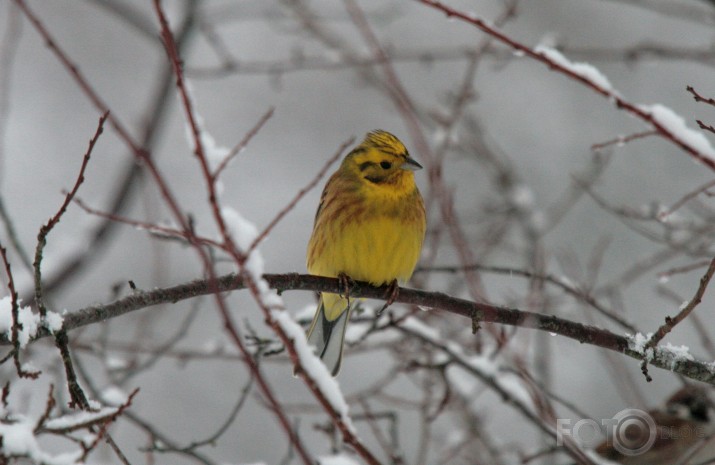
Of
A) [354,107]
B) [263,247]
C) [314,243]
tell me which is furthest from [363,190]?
[354,107]

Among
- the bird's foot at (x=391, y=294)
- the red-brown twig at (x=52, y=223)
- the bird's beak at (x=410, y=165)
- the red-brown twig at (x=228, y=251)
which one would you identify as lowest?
the red-brown twig at (x=228, y=251)

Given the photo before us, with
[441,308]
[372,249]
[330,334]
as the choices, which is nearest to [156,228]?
[441,308]

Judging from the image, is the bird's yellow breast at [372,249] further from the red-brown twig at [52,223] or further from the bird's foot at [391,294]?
the red-brown twig at [52,223]

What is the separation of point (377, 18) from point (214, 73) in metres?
2.52

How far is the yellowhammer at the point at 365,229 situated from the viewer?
4930 millimetres

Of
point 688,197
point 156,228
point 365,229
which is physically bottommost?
point 156,228

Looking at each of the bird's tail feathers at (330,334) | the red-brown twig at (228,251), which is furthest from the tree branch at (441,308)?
the bird's tail feathers at (330,334)

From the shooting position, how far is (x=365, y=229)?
501 centimetres

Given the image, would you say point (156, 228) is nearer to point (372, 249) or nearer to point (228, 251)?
point (228, 251)

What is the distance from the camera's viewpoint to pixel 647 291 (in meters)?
13.2

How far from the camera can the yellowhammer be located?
4930mm

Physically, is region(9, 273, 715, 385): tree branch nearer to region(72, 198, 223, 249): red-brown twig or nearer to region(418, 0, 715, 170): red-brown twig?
region(72, 198, 223, 249): red-brown twig

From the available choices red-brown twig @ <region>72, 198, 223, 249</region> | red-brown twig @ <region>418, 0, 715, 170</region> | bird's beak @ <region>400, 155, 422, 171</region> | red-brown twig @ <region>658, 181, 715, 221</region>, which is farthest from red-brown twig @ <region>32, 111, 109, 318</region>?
bird's beak @ <region>400, 155, 422, 171</region>

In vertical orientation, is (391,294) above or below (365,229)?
below
